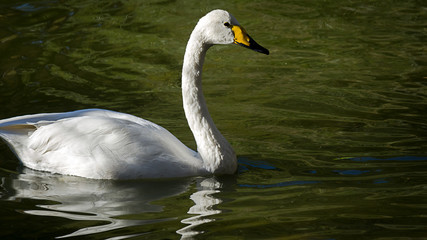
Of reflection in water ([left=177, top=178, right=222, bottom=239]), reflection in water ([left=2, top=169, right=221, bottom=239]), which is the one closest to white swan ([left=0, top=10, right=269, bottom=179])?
reflection in water ([left=2, top=169, right=221, bottom=239])

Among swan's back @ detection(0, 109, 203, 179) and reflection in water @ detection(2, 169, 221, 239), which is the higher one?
swan's back @ detection(0, 109, 203, 179)

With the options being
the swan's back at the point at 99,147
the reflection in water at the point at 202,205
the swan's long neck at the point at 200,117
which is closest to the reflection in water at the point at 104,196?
the reflection in water at the point at 202,205

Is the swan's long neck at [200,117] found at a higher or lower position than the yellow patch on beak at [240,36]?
lower

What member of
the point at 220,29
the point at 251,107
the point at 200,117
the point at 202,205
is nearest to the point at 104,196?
the point at 202,205

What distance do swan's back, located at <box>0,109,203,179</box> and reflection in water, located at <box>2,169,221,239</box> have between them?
0.34ft

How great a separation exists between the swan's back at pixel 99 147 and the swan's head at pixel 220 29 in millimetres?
1104

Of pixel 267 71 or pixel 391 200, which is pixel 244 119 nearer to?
pixel 267 71

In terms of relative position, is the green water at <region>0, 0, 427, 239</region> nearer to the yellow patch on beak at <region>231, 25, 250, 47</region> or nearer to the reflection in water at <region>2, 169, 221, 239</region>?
the reflection in water at <region>2, 169, 221, 239</region>

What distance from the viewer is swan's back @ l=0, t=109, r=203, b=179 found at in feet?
21.8

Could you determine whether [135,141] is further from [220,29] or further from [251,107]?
[251,107]

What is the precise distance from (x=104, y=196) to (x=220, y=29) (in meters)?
1.97

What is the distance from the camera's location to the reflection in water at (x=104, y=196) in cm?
557

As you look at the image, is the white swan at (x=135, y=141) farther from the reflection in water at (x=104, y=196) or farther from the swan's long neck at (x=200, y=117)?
the reflection in water at (x=104, y=196)

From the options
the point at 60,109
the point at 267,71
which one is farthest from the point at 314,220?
the point at 267,71
